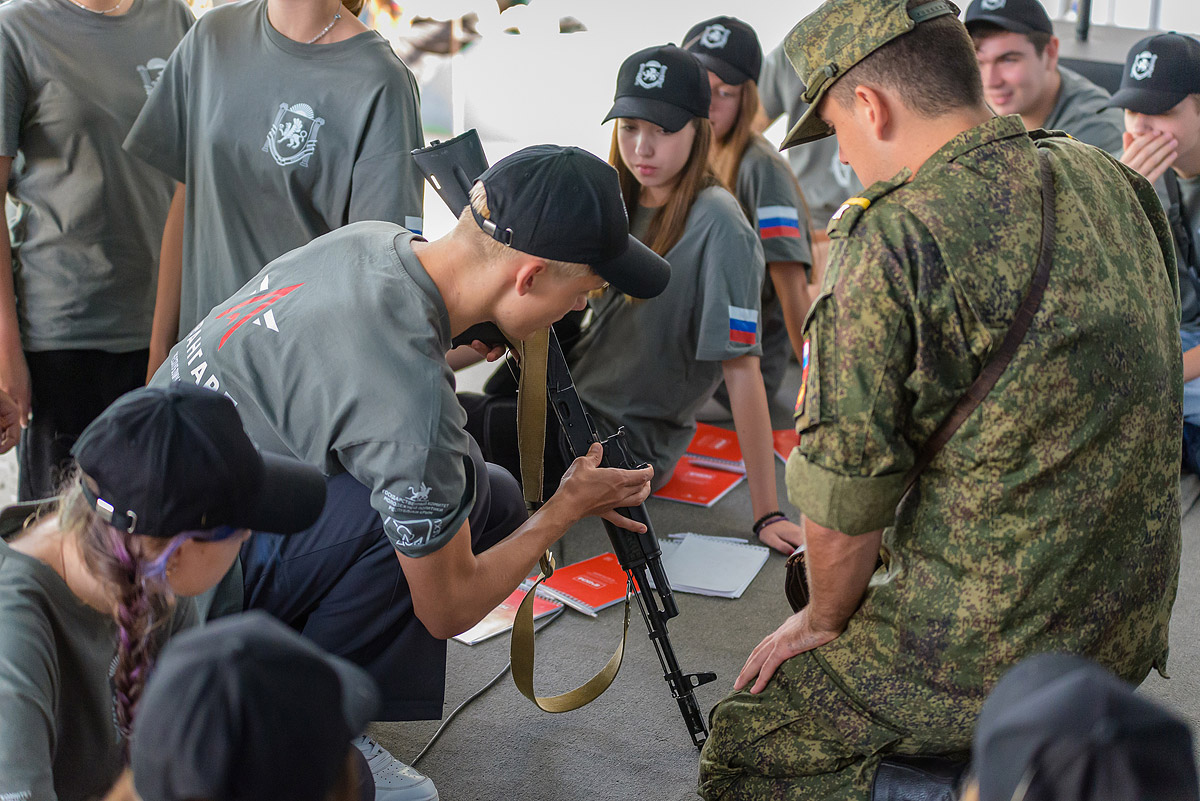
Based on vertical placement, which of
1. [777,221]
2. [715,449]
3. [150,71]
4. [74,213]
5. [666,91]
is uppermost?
[150,71]

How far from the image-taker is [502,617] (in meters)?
2.45

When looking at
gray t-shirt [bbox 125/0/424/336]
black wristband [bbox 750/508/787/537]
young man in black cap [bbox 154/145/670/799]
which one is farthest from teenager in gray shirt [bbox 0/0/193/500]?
black wristband [bbox 750/508/787/537]

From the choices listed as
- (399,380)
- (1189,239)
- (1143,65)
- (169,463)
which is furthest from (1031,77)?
(169,463)

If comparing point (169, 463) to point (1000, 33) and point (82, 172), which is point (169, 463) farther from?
point (1000, 33)

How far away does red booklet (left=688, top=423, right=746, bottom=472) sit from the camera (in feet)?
11.2

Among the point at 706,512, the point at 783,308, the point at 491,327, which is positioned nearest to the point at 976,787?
the point at 491,327

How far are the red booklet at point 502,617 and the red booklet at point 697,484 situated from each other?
0.72 m

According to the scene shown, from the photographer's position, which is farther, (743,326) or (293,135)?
(743,326)

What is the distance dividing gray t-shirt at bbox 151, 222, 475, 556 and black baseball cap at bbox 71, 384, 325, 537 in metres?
0.25

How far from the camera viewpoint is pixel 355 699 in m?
0.96

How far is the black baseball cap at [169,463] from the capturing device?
3.76 feet

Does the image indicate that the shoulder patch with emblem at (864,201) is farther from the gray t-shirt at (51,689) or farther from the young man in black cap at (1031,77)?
the young man in black cap at (1031,77)

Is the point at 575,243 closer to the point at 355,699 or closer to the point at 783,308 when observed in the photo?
the point at 355,699

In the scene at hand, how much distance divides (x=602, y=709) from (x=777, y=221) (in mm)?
1727
